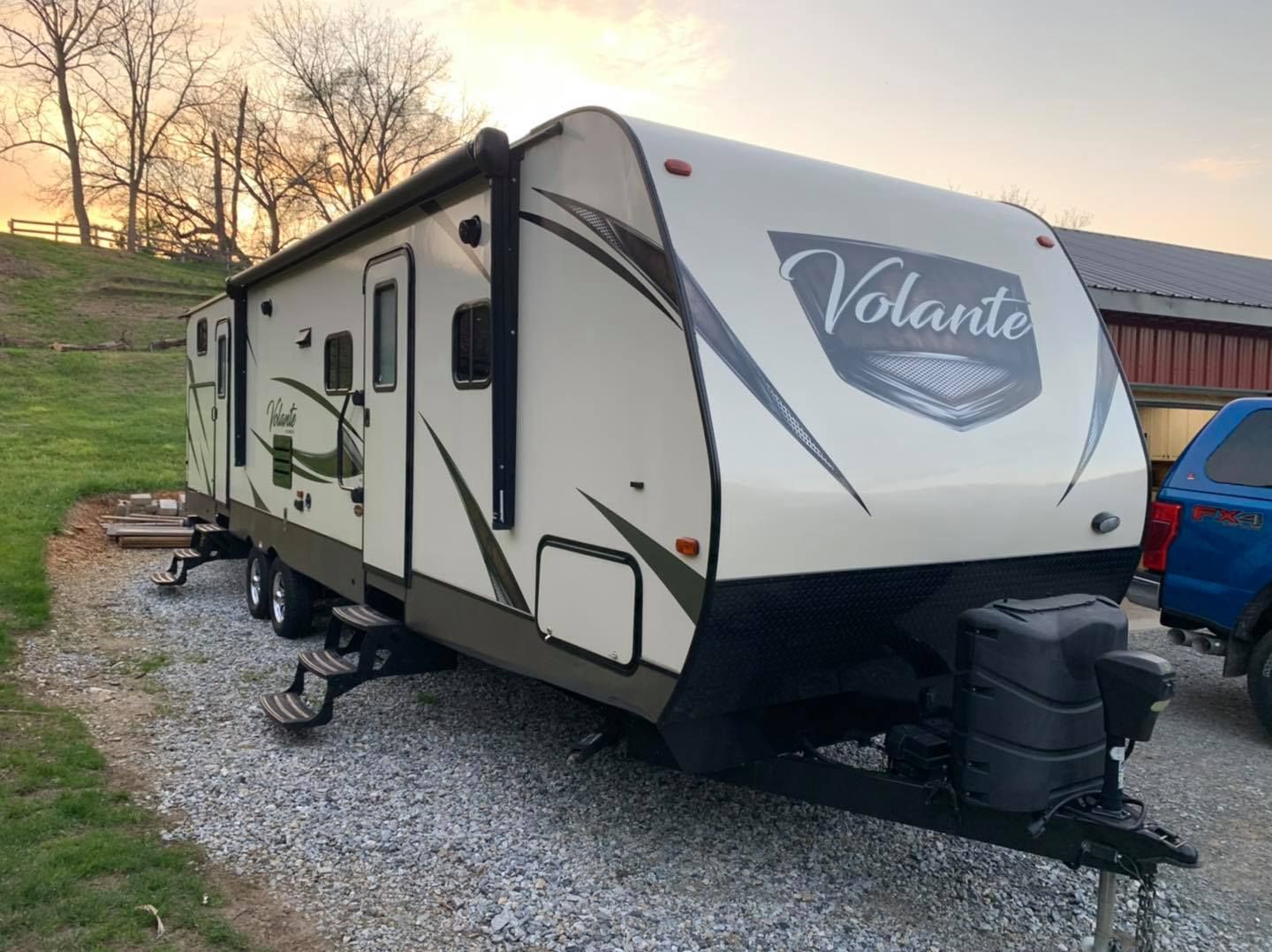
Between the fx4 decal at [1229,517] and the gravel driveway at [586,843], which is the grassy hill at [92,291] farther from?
the fx4 decal at [1229,517]

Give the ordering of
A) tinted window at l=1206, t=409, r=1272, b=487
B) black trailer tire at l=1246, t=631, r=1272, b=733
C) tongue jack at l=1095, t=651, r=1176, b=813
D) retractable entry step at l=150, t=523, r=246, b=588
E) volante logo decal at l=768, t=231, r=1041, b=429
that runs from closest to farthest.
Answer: tongue jack at l=1095, t=651, r=1176, b=813 < volante logo decal at l=768, t=231, r=1041, b=429 < black trailer tire at l=1246, t=631, r=1272, b=733 < tinted window at l=1206, t=409, r=1272, b=487 < retractable entry step at l=150, t=523, r=246, b=588

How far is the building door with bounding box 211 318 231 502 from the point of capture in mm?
8617

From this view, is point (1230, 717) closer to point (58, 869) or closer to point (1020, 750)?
point (1020, 750)

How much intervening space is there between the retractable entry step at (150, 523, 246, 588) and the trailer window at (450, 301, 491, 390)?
537 cm

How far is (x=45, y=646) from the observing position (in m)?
6.79

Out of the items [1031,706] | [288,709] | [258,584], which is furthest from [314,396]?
[1031,706]

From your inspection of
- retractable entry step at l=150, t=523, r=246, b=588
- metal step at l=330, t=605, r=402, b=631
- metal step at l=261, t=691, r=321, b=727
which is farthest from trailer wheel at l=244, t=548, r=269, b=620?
metal step at l=330, t=605, r=402, b=631

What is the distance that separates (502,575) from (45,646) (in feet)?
14.9

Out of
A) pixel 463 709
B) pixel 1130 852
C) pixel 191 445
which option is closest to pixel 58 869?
pixel 463 709

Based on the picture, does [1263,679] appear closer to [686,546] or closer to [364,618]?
[686,546]

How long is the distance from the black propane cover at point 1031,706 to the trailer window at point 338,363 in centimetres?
411

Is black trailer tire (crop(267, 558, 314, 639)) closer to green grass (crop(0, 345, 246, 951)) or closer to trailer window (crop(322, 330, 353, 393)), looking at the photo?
green grass (crop(0, 345, 246, 951))

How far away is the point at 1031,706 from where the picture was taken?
9.48 feet

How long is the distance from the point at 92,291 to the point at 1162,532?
109 feet
